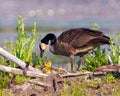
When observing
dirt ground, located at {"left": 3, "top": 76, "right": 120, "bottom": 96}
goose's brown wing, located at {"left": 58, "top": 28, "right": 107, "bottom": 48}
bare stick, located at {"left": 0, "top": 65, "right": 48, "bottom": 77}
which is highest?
goose's brown wing, located at {"left": 58, "top": 28, "right": 107, "bottom": 48}

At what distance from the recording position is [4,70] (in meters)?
10.4

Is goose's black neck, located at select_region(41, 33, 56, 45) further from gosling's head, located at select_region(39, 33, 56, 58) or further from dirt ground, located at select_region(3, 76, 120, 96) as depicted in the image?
dirt ground, located at select_region(3, 76, 120, 96)

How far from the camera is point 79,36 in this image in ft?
39.7

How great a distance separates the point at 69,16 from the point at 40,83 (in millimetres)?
31995

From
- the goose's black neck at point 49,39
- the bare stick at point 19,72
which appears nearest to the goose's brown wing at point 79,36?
the goose's black neck at point 49,39

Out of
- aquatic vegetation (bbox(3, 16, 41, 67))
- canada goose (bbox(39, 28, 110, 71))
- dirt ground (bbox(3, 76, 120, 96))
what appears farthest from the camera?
canada goose (bbox(39, 28, 110, 71))

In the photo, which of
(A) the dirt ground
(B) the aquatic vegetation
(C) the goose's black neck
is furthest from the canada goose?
(A) the dirt ground

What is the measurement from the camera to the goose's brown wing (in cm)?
1198

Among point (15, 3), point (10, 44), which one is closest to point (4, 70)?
point (10, 44)

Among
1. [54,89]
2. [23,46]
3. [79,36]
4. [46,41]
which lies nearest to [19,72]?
[54,89]

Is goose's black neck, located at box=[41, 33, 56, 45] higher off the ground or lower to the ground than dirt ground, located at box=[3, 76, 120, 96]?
higher

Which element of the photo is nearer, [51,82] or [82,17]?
[51,82]

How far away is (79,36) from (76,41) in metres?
0.15

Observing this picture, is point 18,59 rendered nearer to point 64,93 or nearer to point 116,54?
point 64,93
